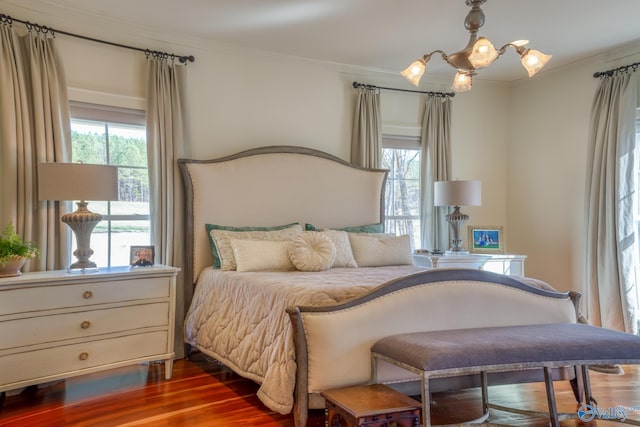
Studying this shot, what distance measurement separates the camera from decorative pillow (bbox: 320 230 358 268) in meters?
3.86

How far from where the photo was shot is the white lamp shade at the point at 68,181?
3.05 m

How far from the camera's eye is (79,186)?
3.07 meters

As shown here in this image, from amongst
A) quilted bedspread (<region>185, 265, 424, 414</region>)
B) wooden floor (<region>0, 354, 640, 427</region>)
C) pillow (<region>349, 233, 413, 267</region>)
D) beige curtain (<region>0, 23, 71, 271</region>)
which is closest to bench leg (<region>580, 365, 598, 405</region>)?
wooden floor (<region>0, 354, 640, 427</region>)

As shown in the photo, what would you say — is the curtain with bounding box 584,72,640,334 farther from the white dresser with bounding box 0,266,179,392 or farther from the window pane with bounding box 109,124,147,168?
the window pane with bounding box 109,124,147,168

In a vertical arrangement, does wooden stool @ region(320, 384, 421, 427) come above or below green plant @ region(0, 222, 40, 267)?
below

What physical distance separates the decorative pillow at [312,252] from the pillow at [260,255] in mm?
77

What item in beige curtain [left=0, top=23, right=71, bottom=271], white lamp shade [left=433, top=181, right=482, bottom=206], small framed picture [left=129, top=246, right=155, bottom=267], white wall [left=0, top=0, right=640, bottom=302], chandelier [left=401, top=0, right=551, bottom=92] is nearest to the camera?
chandelier [left=401, top=0, right=551, bottom=92]

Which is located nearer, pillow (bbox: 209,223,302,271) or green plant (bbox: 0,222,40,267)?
green plant (bbox: 0,222,40,267)

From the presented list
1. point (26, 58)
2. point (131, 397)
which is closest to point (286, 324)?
point (131, 397)

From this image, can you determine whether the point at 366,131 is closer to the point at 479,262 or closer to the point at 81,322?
the point at 479,262

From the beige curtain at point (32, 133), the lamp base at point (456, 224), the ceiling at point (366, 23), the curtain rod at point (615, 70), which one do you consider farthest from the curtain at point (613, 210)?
the beige curtain at point (32, 133)

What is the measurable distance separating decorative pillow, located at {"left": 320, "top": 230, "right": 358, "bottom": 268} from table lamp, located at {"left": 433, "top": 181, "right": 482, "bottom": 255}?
1.31 m

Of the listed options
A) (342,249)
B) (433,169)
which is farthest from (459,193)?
(342,249)

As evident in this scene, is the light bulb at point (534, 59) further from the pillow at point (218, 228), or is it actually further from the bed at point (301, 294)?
the pillow at point (218, 228)
